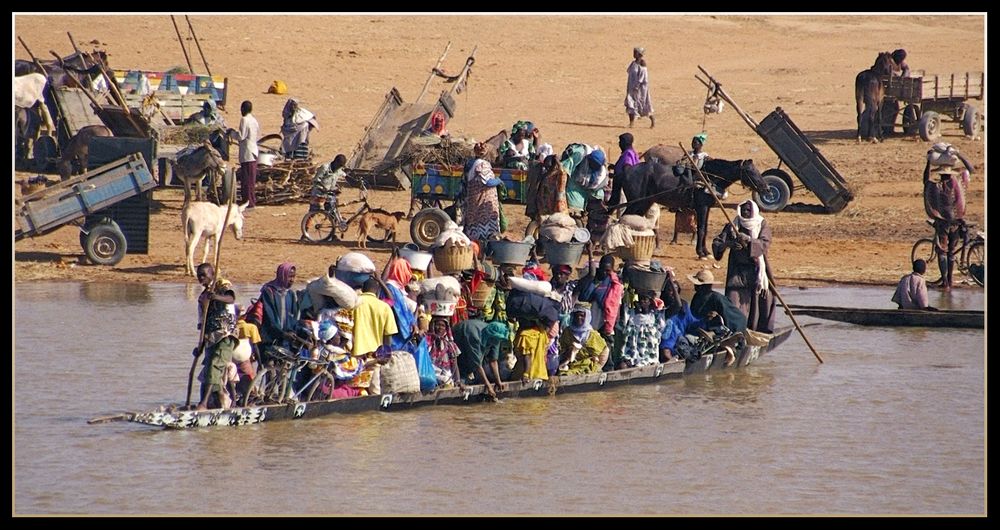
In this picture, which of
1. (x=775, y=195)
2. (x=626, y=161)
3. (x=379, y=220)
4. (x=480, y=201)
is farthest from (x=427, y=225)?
(x=775, y=195)

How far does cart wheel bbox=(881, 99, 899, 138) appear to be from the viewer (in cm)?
2862

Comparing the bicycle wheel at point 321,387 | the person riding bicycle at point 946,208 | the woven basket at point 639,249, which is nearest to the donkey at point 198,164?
the woven basket at point 639,249

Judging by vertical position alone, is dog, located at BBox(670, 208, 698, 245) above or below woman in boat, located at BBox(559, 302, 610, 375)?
above

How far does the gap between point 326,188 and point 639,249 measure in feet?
22.4

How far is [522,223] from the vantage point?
2373 centimetres

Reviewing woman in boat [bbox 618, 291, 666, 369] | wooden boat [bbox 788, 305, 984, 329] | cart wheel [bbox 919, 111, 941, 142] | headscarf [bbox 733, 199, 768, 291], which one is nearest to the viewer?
woman in boat [bbox 618, 291, 666, 369]

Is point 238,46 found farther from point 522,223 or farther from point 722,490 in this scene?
point 722,490

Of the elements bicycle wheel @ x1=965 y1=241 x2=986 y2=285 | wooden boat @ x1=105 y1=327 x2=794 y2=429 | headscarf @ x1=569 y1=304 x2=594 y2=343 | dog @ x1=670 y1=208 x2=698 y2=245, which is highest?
dog @ x1=670 y1=208 x2=698 y2=245

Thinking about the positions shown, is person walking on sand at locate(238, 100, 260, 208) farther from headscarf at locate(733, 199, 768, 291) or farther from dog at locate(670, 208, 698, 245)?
headscarf at locate(733, 199, 768, 291)

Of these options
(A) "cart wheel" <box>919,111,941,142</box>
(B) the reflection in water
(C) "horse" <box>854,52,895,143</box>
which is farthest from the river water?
(C) "horse" <box>854,52,895,143</box>

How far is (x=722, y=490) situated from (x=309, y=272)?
32.7 ft

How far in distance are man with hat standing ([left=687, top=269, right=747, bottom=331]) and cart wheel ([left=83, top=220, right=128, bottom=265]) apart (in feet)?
27.2

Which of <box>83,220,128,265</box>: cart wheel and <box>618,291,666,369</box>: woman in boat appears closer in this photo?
<box>618,291,666,369</box>: woman in boat

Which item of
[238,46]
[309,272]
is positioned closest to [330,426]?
[309,272]
